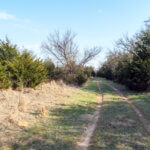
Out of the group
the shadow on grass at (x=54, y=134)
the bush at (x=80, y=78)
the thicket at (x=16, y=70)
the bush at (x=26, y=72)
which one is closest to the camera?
the shadow on grass at (x=54, y=134)

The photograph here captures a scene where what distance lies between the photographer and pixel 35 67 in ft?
43.6

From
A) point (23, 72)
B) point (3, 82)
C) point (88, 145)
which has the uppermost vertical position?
point (23, 72)

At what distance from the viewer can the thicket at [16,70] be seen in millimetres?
10914

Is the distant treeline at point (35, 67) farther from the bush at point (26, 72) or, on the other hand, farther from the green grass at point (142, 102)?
the green grass at point (142, 102)

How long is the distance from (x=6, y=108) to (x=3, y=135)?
294 cm

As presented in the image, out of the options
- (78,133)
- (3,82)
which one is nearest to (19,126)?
(78,133)

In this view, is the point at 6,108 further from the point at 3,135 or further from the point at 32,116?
the point at 3,135

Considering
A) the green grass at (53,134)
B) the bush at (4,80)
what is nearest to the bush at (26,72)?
the bush at (4,80)

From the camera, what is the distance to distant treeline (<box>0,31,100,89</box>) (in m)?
11.5

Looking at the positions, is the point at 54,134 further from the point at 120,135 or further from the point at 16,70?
the point at 16,70

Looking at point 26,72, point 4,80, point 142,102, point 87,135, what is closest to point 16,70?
point 26,72

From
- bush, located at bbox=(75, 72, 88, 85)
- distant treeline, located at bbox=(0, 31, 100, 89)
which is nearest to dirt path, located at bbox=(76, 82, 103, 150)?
distant treeline, located at bbox=(0, 31, 100, 89)

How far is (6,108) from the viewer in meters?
6.83

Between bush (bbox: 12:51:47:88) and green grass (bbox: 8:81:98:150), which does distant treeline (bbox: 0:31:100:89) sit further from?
green grass (bbox: 8:81:98:150)
